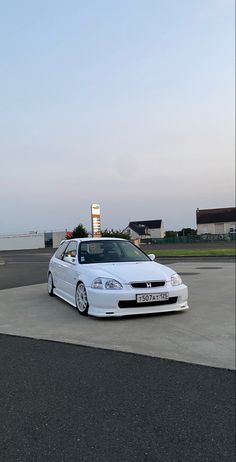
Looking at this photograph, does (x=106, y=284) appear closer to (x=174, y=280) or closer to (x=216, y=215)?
(x=174, y=280)

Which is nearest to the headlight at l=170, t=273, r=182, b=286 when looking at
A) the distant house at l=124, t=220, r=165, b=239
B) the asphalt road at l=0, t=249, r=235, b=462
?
the asphalt road at l=0, t=249, r=235, b=462

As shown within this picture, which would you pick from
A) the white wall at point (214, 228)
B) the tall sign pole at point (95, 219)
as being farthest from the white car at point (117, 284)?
the white wall at point (214, 228)

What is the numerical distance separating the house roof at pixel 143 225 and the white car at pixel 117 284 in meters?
97.1

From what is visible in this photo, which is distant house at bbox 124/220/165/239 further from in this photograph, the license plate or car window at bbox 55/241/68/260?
the license plate

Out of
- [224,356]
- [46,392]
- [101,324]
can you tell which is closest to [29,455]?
[46,392]

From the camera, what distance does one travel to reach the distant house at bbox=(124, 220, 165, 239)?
354 feet

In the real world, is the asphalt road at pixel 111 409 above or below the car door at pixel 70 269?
below

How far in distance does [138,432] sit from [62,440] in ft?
1.83

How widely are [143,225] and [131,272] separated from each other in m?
105

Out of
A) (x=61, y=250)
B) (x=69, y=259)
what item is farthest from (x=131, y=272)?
(x=61, y=250)

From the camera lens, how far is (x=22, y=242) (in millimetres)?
61031

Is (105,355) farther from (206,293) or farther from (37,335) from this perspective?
(206,293)

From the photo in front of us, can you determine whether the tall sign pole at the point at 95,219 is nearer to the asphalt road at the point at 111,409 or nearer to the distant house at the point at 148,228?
the asphalt road at the point at 111,409

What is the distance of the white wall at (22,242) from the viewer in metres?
59.0
